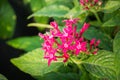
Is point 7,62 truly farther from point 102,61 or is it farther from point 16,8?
point 102,61

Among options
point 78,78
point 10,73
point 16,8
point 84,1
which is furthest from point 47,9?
point 16,8

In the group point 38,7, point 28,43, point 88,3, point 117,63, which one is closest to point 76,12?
point 88,3

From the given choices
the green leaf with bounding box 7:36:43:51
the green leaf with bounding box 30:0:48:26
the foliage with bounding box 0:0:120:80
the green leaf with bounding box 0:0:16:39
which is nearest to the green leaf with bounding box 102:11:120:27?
the foliage with bounding box 0:0:120:80

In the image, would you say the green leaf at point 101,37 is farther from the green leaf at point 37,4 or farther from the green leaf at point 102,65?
the green leaf at point 37,4

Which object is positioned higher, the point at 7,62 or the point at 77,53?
the point at 77,53

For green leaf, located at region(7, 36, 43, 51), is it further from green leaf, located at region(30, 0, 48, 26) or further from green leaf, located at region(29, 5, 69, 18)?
green leaf, located at region(29, 5, 69, 18)

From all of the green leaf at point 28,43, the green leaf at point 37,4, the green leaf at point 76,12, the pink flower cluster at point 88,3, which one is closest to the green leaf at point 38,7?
the green leaf at point 37,4

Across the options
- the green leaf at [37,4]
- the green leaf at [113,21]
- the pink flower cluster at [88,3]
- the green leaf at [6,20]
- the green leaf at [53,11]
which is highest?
the pink flower cluster at [88,3]
